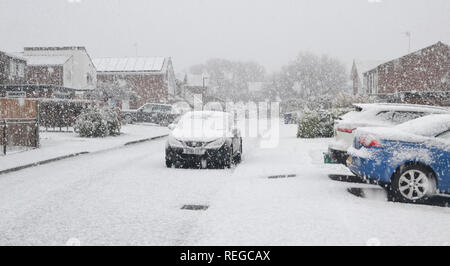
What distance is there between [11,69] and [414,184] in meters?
40.2

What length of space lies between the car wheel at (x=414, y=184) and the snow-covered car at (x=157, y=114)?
30100mm

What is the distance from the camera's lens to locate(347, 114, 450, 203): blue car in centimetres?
771

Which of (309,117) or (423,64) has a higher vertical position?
(423,64)

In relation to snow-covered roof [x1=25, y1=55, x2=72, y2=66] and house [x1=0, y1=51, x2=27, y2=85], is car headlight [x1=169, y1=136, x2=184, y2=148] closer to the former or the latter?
house [x1=0, y1=51, x2=27, y2=85]

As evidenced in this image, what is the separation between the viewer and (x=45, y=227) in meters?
6.16

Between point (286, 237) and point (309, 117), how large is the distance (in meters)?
17.2

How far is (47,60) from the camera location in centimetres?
5312

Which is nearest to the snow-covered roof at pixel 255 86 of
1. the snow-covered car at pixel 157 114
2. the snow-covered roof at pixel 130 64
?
the snow-covered roof at pixel 130 64

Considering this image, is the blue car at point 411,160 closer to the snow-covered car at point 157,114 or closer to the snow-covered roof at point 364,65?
the snow-covered car at point 157,114

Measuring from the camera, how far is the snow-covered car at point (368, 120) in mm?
10227

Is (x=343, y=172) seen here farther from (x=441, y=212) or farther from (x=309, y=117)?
(x=309, y=117)

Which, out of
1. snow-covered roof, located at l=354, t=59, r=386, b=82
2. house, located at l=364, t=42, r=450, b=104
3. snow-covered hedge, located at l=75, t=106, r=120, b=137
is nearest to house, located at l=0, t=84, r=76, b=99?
snow-covered hedge, located at l=75, t=106, r=120, b=137

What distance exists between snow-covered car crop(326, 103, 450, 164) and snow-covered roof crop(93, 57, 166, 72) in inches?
2111
